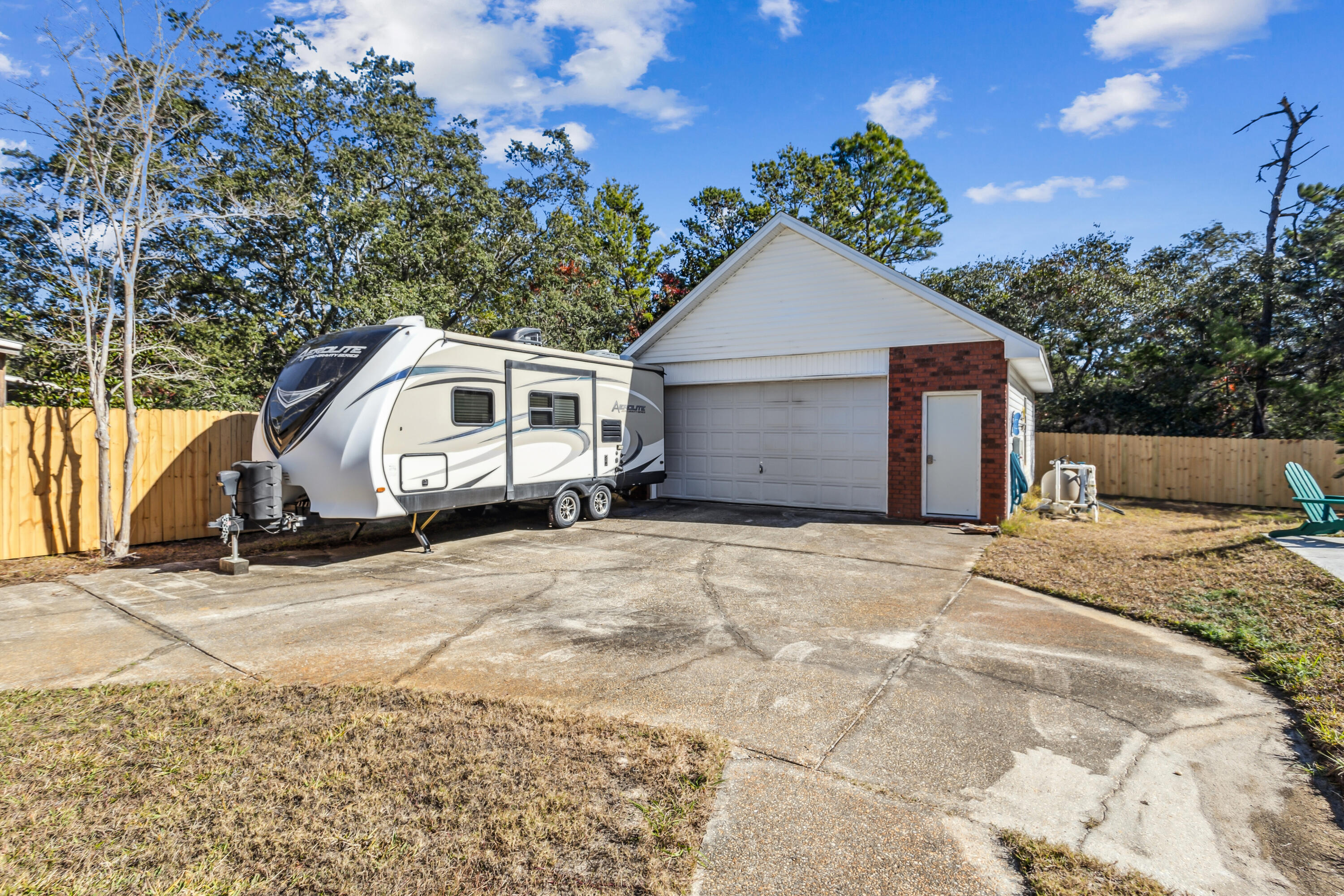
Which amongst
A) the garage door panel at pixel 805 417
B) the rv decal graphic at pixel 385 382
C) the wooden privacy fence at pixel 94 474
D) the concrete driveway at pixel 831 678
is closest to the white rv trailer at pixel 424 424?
the rv decal graphic at pixel 385 382

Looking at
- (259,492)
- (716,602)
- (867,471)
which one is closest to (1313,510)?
(867,471)

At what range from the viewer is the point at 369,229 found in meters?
14.6

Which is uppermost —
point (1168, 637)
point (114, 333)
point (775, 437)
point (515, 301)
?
point (515, 301)

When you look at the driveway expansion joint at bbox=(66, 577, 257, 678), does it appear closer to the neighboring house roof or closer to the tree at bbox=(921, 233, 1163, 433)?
the neighboring house roof

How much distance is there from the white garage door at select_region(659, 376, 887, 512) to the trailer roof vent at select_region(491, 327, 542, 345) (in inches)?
168

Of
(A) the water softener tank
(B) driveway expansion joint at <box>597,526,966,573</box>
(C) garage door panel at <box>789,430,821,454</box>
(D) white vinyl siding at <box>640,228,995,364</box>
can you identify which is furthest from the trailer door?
(A) the water softener tank

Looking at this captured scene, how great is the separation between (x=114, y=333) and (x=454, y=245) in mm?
7527

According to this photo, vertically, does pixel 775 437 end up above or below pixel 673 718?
above

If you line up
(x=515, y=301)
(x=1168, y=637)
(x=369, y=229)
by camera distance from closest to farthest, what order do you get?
(x=1168, y=637)
(x=369, y=229)
(x=515, y=301)

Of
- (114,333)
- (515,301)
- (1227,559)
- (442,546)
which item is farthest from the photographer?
(515,301)

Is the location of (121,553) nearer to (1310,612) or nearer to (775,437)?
(775,437)

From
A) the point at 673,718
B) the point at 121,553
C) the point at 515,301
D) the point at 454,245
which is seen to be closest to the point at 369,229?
the point at 454,245

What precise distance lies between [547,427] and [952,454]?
714cm

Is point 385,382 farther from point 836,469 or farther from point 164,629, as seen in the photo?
point 836,469
